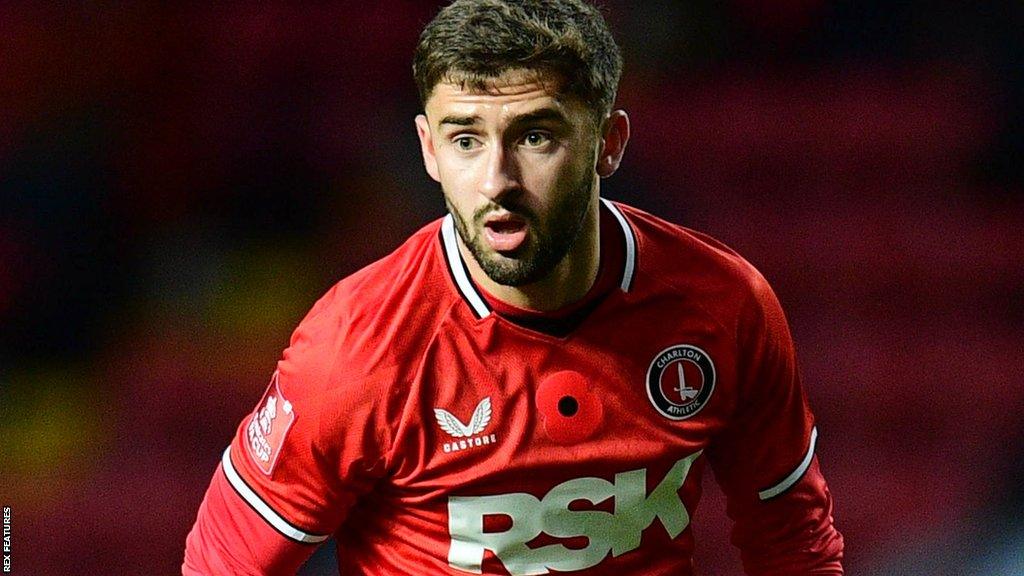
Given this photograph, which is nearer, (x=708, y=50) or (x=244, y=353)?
(x=244, y=353)

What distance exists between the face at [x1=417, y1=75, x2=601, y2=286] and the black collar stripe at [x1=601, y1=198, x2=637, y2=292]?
5.8 inches

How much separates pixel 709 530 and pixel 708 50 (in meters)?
1.14

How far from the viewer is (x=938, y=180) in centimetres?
353

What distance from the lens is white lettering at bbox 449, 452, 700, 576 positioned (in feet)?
6.23

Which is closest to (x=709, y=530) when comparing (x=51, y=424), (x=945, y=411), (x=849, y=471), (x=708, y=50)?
(x=849, y=471)

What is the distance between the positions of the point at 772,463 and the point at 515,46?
685 mm

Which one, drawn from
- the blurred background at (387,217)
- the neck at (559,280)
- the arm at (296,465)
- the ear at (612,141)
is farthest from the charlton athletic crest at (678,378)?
the blurred background at (387,217)

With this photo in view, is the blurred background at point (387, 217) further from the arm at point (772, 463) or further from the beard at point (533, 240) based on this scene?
the beard at point (533, 240)

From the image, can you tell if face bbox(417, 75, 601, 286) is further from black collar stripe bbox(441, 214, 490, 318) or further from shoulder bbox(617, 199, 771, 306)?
shoulder bbox(617, 199, 771, 306)

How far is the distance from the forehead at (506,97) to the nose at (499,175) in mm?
38

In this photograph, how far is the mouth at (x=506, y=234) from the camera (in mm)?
1747

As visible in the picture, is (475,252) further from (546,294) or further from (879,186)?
(879,186)

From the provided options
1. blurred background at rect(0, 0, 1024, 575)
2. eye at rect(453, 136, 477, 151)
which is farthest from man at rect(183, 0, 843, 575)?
blurred background at rect(0, 0, 1024, 575)

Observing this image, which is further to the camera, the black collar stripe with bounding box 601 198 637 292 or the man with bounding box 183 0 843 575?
the black collar stripe with bounding box 601 198 637 292
